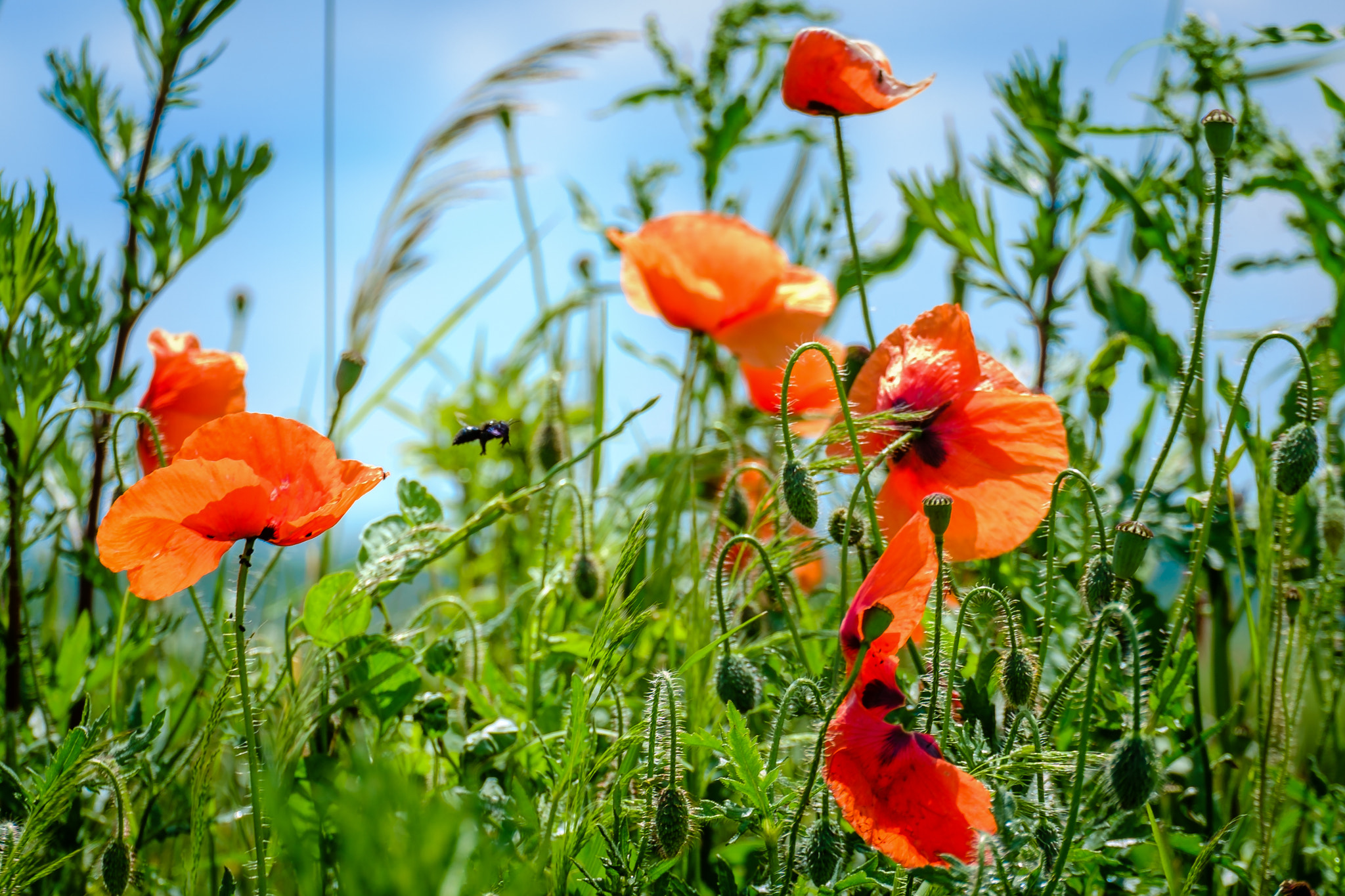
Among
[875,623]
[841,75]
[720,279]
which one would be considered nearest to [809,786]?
[875,623]

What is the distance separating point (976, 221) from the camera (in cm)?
179

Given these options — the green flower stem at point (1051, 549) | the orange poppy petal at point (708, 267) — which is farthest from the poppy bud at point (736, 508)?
the green flower stem at point (1051, 549)

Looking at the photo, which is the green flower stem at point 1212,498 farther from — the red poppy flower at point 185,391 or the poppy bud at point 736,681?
the red poppy flower at point 185,391

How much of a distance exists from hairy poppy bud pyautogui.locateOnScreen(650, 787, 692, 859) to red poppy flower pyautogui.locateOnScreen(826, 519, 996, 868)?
0.13 meters

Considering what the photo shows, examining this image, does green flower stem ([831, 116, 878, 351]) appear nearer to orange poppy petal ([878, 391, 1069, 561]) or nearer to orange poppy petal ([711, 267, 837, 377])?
orange poppy petal ([878, 391, 1069, 561])

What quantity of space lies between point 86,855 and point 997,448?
125 cm

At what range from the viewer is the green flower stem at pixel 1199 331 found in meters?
1.04

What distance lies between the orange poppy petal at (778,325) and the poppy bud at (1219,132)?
0.86 metres

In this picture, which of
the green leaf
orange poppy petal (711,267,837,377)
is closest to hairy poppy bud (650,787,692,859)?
the green leaf

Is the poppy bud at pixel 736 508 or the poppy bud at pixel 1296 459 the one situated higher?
the poppy bud at pixel 736 508

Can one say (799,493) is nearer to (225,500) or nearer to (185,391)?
(225,500)

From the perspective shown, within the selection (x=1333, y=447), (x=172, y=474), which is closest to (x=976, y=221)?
(x=1333, y=447)

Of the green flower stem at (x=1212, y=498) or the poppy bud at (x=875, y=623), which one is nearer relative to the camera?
the poppy bud at (x=875, y=623)

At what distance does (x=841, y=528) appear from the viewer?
118 cm
